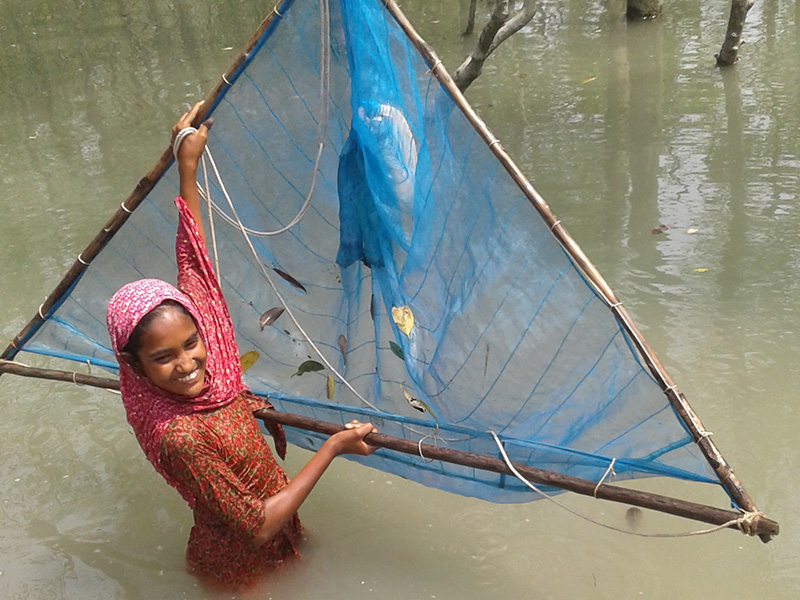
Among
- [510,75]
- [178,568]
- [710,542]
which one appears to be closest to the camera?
[710,542]

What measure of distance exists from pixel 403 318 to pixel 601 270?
2046 millimetres

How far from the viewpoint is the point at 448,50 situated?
826 cm

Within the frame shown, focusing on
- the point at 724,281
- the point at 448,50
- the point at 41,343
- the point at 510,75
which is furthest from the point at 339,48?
the point at 448,50

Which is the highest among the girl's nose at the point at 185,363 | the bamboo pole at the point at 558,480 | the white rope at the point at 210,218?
the white rope at the point at 210,218

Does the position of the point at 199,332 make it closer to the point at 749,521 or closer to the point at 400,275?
the point at 400,275

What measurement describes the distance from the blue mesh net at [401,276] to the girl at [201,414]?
253mm

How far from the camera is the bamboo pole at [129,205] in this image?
2.40 meters

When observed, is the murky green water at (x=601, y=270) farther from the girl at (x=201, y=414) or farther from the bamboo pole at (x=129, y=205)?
the bamboo pole at (x=129, y=205)

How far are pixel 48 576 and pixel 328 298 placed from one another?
136 cm

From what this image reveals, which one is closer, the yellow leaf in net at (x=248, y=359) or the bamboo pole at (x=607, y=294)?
the bamboo pole at (x=607, y=294)

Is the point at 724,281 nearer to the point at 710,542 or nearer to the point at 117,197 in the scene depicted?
the point at 710,542

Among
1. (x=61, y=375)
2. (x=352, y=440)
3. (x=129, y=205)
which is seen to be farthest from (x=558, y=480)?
(x=61, y=375)

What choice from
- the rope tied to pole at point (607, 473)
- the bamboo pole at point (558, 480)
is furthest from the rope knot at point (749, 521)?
the rope tied to pole at point (607, 473)

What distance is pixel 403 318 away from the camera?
2229mm
